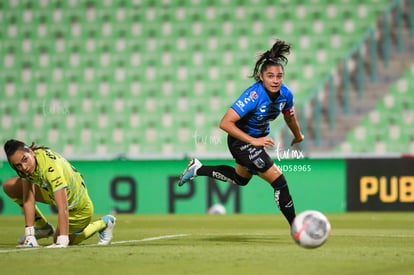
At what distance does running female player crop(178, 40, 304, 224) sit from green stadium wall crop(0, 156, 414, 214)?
6164 millimetres

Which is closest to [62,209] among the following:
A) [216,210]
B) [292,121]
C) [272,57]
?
[272,57]

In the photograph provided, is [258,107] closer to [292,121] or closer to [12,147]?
[292,121]

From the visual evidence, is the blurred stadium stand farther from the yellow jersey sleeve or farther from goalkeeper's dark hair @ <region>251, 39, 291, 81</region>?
the yellow jersey sleeve

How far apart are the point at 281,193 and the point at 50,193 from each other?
209cm

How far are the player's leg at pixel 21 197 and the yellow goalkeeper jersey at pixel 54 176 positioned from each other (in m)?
0.24

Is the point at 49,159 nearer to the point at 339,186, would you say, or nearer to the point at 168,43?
the point at 339,186

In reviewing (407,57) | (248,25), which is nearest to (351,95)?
(407,57)

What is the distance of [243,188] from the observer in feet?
49.2

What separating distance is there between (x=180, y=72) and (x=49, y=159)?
11255 millimetres

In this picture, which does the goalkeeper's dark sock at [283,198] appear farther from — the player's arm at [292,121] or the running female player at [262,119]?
the player's arm at [292,121]

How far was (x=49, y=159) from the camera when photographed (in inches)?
284

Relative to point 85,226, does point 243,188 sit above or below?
below

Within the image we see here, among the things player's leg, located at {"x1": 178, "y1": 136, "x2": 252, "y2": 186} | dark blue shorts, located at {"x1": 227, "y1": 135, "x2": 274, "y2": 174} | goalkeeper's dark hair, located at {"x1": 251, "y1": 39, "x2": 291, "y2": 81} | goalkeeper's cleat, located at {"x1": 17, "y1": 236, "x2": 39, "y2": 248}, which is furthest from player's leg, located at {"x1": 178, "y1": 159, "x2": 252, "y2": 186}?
goalkeeper's cleat, located at {"x1": 17, "y1": 236, "x2": 39, "y2": 248}

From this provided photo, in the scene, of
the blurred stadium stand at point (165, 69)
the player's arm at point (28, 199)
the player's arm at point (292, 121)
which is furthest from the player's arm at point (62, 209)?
the blurred stadium stand at point (165, 69)
